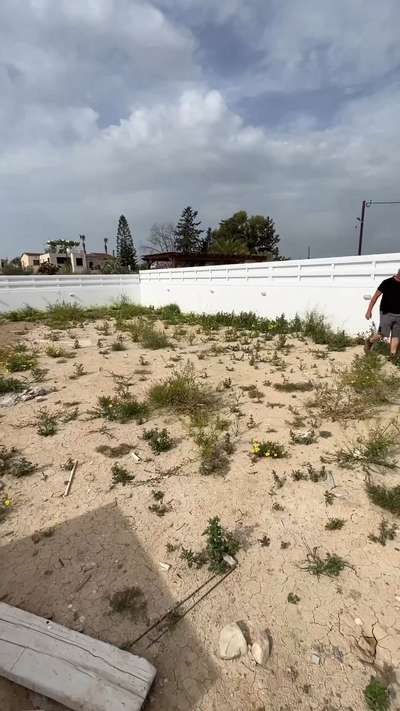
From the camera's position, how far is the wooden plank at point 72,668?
1366 millimetres

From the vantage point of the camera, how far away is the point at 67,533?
7.36 feet

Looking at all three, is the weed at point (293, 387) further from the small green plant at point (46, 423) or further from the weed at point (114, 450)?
the small green plant at point (46, 423)

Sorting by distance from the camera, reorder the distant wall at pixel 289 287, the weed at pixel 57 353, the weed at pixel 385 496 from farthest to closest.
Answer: the distant wall at pixel 289 287, the weed at pixel 57 353, the weed at pixel 385 496

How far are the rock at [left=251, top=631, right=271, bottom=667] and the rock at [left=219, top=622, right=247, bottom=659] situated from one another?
0.05 metres

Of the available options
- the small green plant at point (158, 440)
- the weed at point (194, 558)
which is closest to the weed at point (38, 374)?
the small green plant at point (158, 440)

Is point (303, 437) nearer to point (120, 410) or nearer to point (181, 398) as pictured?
point (181, 398)

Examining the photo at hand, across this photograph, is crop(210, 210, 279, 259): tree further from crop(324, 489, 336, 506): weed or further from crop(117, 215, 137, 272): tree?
crop(324, 489, 336, 506): weed

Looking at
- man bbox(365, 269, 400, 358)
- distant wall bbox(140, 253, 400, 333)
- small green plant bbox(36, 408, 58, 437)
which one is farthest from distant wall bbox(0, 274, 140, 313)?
man bbox(365, 269, 400, 358)

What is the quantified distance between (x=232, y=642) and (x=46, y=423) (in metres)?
2.72

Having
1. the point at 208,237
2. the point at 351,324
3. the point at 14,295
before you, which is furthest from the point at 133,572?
the point at 208,237

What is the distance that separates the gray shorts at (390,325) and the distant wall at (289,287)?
122cm

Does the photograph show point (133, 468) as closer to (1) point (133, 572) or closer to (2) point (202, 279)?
(1) point (133, 572)

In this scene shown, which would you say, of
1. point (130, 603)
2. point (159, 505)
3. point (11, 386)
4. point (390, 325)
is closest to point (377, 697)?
point (130, 603)

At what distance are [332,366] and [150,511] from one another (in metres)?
3.69
